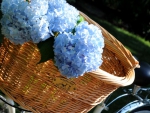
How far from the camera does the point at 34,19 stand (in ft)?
3.96

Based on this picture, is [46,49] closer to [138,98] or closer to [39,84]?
[39,84]

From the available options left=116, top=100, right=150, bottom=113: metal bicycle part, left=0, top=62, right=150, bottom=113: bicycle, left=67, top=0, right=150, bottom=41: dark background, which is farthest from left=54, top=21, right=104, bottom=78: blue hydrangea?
left=67, top=0, right=150, bottom=41: dark background

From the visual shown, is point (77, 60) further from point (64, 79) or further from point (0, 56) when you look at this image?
point (0, 56)

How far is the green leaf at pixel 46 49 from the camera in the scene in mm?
1235

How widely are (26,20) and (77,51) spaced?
0.62 ft

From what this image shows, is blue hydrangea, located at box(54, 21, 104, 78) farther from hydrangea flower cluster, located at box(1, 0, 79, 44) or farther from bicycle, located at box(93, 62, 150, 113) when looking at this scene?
bicycle, located at box(93, 62, 150, 113)

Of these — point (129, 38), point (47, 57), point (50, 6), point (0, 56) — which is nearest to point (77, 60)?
point (47, 57)

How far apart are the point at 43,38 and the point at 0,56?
0.83ft

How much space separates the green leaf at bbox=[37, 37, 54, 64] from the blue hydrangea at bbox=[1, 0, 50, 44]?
0.02 meters

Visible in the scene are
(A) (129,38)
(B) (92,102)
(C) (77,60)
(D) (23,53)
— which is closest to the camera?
(C) (77,60)

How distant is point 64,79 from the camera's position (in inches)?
51.8

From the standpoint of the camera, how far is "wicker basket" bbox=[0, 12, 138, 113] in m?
1.31

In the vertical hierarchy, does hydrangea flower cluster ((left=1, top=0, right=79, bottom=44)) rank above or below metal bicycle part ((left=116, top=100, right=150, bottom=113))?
above

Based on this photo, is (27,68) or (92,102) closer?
(27,68)
